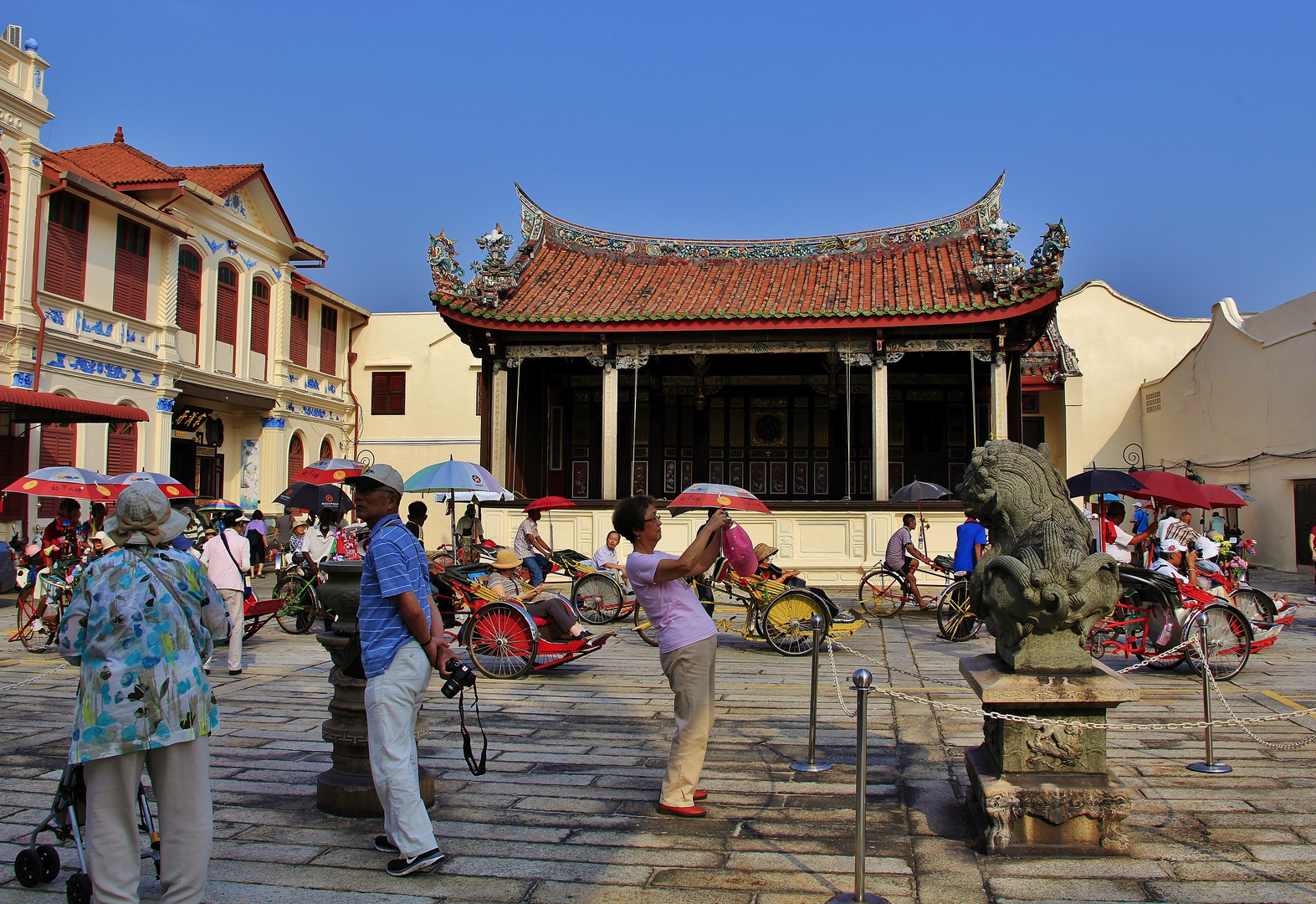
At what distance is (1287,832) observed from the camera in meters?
4.34

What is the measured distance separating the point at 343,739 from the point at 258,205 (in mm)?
23619

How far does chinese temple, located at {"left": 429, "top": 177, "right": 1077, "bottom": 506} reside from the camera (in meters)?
16.0

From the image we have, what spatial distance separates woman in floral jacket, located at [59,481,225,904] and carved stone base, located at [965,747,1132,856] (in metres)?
3.29

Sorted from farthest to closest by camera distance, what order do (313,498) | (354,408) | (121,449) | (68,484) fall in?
(354,408), (121,449), (313,498), (68,484)

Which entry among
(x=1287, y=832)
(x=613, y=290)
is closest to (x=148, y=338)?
(x=613, y=290)

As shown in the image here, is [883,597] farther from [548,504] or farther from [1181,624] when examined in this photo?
[548,504]

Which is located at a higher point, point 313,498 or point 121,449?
point 121,449

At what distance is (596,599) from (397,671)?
807 centimetres

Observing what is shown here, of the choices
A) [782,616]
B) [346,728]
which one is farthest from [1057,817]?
[782,616]

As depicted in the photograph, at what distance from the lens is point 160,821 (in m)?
3.35

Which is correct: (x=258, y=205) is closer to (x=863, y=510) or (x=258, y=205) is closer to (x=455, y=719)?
(x=863, y=510)

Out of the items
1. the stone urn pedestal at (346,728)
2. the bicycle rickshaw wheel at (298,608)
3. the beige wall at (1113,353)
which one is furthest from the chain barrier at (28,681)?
the beige wall at (1113,353)

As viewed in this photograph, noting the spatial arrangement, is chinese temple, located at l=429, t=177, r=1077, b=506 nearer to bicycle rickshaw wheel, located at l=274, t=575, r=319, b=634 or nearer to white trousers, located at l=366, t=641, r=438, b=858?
bicycle rickshaw wheel, located at l=274, t=575, r=319, b=634

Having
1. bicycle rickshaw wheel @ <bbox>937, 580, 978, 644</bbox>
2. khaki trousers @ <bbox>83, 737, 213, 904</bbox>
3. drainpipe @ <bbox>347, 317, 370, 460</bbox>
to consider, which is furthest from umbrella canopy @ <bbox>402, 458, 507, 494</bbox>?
drainpipe @ <bbox>347, 317, 370, 460</bbox>
